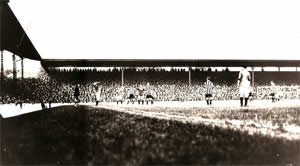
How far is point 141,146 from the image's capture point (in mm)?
7996

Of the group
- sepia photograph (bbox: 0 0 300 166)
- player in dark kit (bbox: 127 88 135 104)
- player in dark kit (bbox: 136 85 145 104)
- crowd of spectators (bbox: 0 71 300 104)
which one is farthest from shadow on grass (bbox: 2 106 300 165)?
player in dark kit (bbox: 127 88 135 104)

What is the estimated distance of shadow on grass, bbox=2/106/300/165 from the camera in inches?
290

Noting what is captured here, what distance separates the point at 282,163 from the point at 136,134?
10.2ft

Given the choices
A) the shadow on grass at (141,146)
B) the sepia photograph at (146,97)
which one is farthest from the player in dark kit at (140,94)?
the shadow on grass at (141,146)

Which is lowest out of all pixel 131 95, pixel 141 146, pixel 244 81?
pixel 141 146

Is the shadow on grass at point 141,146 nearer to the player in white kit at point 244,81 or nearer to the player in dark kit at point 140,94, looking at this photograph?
the player in white kit at point 244,81

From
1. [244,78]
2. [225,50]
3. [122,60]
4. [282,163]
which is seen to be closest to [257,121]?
[282,163]

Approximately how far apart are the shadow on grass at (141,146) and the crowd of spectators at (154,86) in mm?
11355

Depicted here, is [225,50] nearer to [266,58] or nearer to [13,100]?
[266,58]

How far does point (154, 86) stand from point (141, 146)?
20642mm

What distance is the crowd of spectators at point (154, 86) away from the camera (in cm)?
2350

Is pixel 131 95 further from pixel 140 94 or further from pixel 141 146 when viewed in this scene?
pixel 141 146

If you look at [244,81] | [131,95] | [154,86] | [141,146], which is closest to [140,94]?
[131,95]

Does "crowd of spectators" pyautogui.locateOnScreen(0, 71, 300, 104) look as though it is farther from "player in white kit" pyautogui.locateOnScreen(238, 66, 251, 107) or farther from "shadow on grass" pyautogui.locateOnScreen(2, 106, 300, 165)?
"shadow on grass" pyautogui.locateOnScreen(2, 106, 300, 165)
